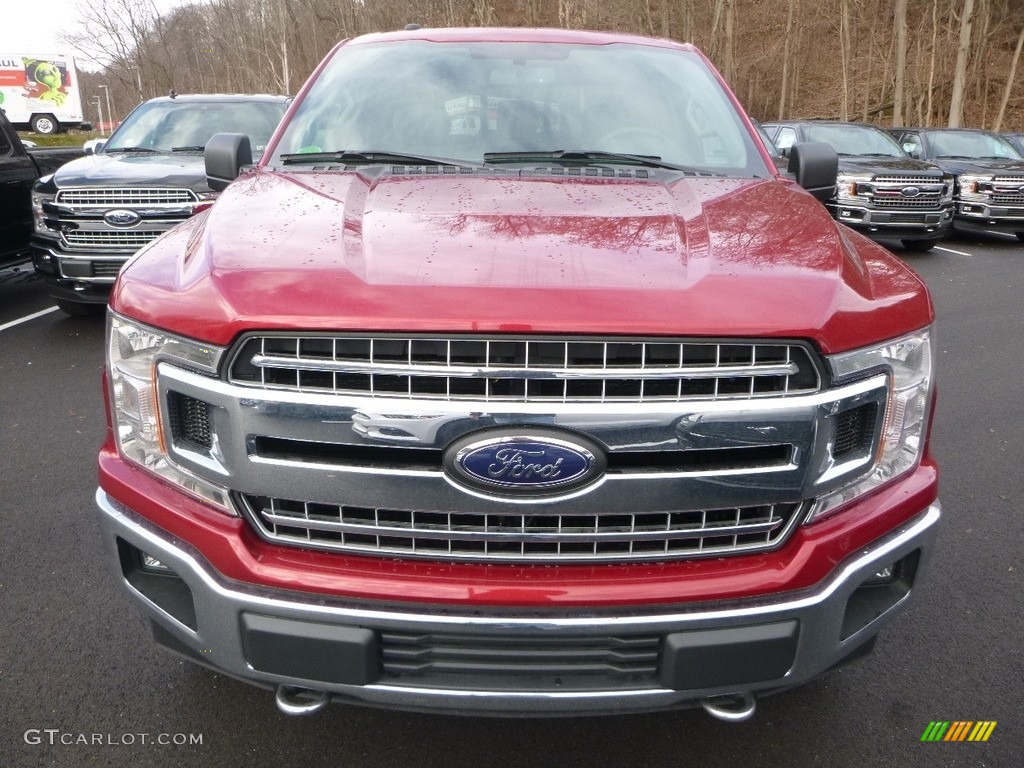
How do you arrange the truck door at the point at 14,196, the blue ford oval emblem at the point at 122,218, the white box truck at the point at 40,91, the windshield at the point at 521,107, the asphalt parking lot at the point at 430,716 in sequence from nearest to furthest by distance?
1. the asphalt parking lot at the point at 430,716
2. the windshield at the point at 521,107
3. the blue ford oval emblem at the point at 122,218
4. the truck door at the point at 14,196
5. the white box truck at the point at 40,91

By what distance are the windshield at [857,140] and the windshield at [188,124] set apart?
8721mm

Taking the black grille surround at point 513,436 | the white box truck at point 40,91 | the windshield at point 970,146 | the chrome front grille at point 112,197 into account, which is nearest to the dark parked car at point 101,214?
the chrome front grille at point 112,197

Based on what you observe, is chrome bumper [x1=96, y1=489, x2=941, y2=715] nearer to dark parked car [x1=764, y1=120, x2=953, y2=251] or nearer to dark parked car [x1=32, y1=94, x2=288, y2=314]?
dark parked car [x1=32, y1=94, x2=288, y2=314]

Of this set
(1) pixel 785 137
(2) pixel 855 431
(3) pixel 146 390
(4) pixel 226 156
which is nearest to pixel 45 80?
(1) pixel 785 137

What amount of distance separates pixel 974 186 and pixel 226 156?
12722 millimetres

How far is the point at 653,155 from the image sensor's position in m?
3.04

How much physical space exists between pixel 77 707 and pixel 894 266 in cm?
264

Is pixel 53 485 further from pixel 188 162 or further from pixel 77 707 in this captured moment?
pixel 188 162

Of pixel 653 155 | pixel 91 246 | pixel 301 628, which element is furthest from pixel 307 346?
pixel 91 246

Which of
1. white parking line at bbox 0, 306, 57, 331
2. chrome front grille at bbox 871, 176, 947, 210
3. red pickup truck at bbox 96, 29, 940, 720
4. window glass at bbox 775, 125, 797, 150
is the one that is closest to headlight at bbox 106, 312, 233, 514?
red pickup truck at bbox 96, 29, 940, 720

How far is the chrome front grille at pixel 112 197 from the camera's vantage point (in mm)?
6578

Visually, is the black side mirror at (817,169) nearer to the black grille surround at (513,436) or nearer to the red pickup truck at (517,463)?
the red pickup truck at (517,463)

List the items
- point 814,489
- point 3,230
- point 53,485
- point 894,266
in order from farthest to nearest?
1. point 3,230
2. point 53,485
3. point 894,266
4. point 814,489

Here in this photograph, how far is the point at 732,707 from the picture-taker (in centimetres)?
199
